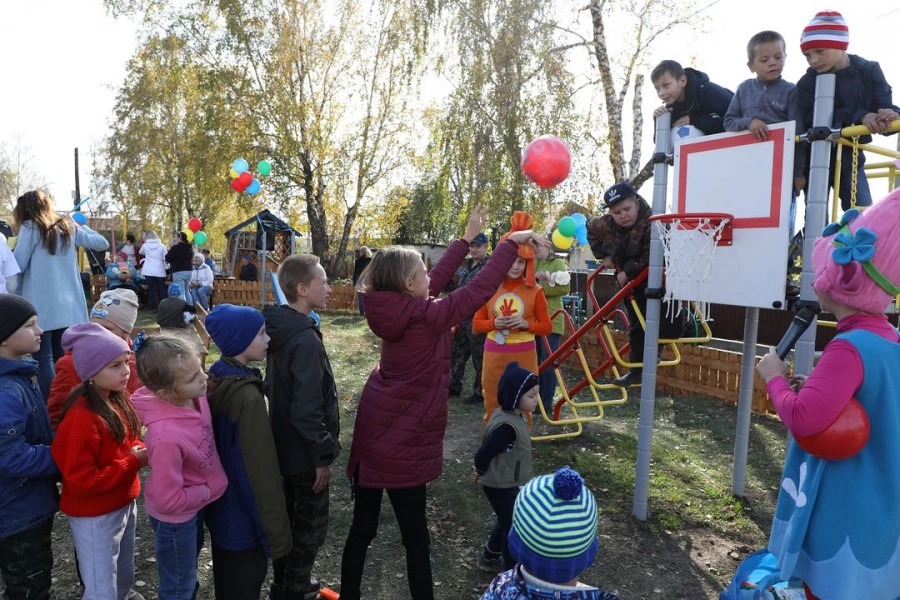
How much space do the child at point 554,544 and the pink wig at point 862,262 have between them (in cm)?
104

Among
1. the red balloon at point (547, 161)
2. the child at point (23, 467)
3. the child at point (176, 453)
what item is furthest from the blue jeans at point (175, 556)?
the red balloon at point (547, 161)

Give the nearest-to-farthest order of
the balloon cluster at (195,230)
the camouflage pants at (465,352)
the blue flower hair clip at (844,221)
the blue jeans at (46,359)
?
the blue flower hair clip at (844,221), the blue jeans at (46,359), the camouflage pants at (465,352), the balloon cluster at (195,230)

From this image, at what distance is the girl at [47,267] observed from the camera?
14.0 feet

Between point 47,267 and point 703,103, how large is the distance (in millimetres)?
4915

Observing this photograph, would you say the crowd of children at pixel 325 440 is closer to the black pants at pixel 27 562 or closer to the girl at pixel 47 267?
the black pants at pixel 27 562

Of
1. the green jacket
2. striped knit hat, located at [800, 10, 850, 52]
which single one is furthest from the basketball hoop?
the green jacket

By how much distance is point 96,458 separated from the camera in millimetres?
2418

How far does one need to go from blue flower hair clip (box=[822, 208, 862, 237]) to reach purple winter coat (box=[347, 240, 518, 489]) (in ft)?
4.16

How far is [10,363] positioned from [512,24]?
16.1m

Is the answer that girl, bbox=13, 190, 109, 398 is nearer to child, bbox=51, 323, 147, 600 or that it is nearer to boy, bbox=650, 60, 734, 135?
child, bbox=51, 323, 147, 600

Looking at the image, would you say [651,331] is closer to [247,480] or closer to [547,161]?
[547,161]

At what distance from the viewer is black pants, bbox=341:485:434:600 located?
9.01 feet

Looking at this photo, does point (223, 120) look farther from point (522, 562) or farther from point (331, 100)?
point (522, 562)

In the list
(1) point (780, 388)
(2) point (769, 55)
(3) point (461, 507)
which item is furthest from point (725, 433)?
(1) point (780, 388)
